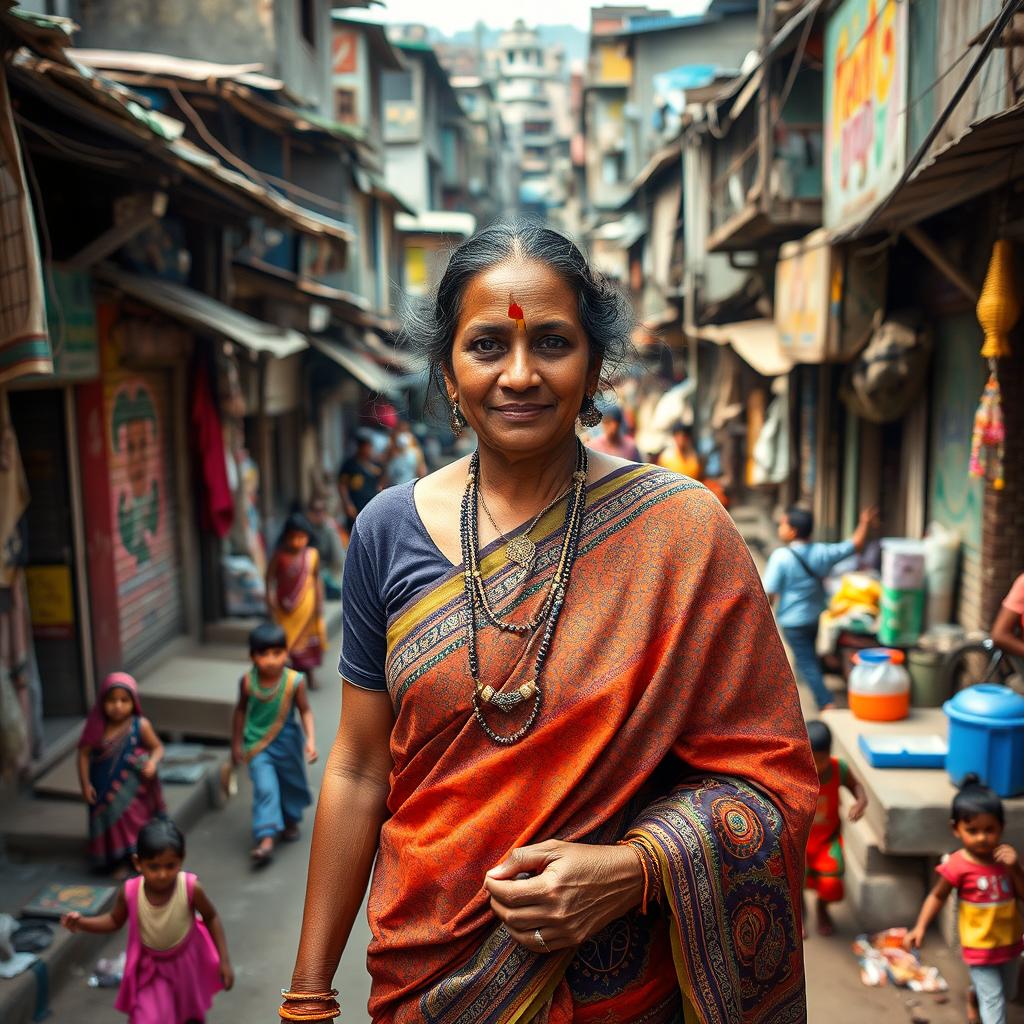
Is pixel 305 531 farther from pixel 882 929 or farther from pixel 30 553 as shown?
pixel 882 929

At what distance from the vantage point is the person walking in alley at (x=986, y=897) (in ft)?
12.8

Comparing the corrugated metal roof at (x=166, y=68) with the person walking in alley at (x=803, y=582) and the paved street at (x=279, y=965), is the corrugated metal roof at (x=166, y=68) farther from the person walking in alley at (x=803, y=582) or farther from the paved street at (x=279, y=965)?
the paved street at (x=279, y=965)

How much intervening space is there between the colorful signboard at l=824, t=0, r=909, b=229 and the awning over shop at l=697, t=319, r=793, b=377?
2005mm

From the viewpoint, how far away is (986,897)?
3.91 meters

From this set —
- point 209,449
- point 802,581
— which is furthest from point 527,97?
point 802,581

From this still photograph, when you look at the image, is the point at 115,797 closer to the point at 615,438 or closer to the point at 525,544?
the point at 525,544

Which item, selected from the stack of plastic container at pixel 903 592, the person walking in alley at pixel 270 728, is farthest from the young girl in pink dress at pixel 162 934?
the stack of plastic container at pixel 903 592

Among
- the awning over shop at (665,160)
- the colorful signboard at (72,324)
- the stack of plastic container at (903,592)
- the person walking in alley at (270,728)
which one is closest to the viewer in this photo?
the person walking in alley at (270,728)

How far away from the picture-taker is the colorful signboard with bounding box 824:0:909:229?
20.6ft

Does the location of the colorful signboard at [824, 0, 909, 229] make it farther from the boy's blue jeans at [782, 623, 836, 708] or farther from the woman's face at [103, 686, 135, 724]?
the woman's face at [103, 686, 135, 724]

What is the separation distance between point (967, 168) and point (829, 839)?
281 cm

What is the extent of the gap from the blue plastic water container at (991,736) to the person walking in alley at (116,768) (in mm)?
3579

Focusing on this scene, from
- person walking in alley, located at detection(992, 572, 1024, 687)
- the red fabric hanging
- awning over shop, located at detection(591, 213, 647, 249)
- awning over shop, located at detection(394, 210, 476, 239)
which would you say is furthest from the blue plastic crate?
awning over shop, located at detection(394, 210, 476, 239)

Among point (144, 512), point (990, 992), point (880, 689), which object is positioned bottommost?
point (990, 992)
